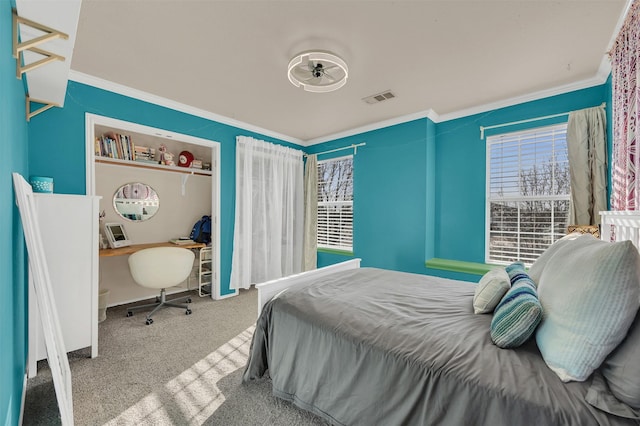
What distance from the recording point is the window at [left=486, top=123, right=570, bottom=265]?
9.45ft

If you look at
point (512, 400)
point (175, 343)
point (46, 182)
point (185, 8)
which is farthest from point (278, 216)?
point (512, 400)

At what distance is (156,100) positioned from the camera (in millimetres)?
3086

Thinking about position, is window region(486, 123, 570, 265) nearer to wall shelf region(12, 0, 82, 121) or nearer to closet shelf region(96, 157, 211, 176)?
wall shelf region(12, 0, 82, 121)

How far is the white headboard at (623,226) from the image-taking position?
145 cm

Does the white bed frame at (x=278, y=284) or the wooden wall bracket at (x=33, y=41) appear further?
the white bed frame at (x=278, y=284)

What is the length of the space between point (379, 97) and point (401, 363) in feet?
9.02

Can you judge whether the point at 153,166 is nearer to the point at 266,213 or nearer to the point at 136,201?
the point at 136,201

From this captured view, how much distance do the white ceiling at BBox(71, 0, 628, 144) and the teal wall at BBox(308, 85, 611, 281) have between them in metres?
0.40

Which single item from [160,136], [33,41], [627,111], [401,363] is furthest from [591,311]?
[160,136]

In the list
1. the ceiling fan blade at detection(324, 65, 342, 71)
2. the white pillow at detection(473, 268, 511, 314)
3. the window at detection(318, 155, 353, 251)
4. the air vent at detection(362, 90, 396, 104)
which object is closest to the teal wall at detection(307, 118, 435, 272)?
the window at detection(318, 155, 353, 251)

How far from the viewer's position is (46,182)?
2154 millimetres

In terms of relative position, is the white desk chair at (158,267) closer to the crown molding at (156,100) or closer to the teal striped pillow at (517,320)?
the crown molding at (156,100)

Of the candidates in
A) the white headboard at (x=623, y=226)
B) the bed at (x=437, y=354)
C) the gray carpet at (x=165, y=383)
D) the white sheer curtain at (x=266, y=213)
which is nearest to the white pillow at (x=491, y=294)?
the bed at (x=437, y=354)

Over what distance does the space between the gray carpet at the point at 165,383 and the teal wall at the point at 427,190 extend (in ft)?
7.25
